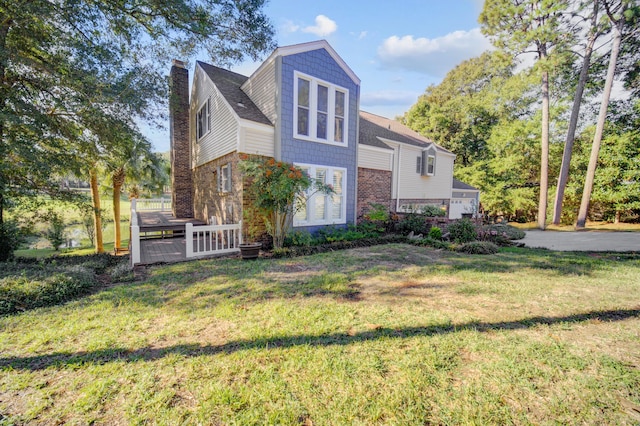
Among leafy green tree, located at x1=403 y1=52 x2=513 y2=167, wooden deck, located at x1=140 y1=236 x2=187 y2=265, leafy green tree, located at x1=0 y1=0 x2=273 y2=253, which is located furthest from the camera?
leafy green tree, located at x1=403 y1=52 x2=513 y2=167

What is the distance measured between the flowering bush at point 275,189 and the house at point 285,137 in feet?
2.01

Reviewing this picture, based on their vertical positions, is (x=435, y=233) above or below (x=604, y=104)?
below

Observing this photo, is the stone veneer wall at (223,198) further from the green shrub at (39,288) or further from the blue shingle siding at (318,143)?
the green shrub at (39,288)

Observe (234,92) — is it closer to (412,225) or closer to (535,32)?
(412,225)

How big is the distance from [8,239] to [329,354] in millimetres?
9670

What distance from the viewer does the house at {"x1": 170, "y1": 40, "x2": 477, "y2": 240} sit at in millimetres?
8148

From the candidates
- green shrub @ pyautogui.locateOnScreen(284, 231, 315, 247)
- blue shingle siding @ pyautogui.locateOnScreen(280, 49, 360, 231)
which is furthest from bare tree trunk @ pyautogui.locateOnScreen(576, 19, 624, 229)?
green shrub @ pyautogui.locateOnScreen(284, 231, 315, 247)

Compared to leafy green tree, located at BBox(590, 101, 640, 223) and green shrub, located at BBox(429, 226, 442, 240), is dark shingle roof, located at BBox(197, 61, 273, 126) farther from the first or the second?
leafy green tree, located at BBox(590, 101, 640, 223)

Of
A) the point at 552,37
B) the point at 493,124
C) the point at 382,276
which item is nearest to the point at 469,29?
the point at 552,37

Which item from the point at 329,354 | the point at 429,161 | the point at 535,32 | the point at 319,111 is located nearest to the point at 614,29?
the point at 535,32

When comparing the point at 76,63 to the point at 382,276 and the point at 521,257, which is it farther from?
the point at 521,257

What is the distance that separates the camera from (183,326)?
3371 mm

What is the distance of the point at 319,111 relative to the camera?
9.15 meters

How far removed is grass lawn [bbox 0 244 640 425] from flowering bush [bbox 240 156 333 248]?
2770 millimetres
